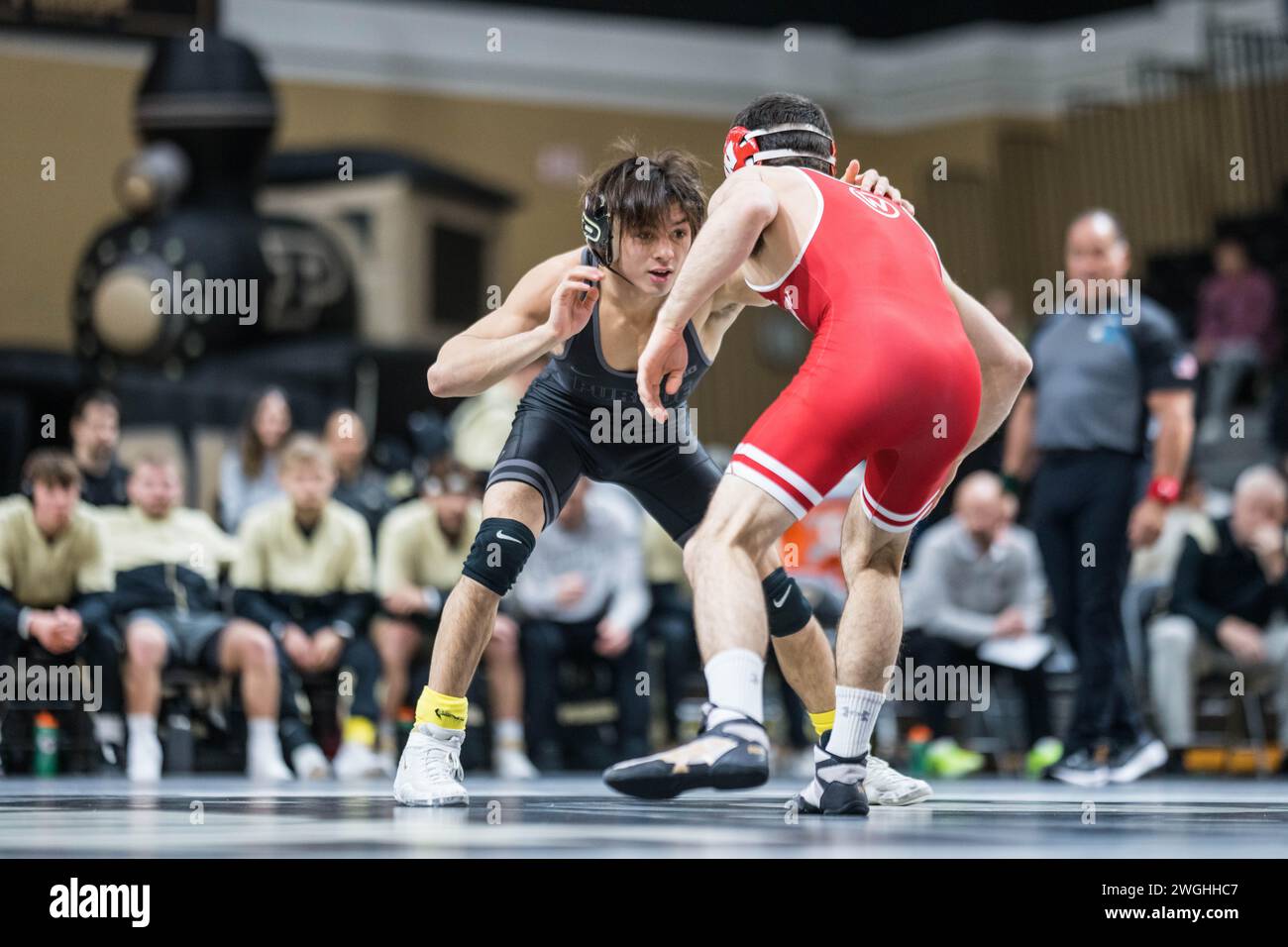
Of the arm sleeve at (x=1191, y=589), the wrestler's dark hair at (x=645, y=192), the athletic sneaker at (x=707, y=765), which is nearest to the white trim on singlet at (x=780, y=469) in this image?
the athletic sneaker at (x=707, y=765)

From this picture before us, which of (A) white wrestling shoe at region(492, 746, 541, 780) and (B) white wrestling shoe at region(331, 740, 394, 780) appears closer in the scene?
(B) white wrestling shoe at region(331, 740, 394, 780)

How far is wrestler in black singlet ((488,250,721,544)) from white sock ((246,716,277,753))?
2.51 m

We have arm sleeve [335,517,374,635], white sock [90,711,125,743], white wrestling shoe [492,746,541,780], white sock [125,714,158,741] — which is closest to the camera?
white sock [125,714,158,741]

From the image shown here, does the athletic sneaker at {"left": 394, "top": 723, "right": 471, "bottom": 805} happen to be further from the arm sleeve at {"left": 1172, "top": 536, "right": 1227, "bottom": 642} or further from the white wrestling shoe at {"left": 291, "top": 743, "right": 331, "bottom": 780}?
the arm sleeve at {"left": 1172, "top": 536, "right": 1227, "bottom": 642}

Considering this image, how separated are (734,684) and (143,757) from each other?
11.0 feet

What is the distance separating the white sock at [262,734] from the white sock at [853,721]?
3.11 m

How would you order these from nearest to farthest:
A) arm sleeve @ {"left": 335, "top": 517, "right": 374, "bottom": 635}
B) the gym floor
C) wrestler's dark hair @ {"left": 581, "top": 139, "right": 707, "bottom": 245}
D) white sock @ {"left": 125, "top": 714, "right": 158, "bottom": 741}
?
the gym floor → wrestler's dark hair @ {"left": 581, "top": 139, "right": 707, "bottom": 245} → white sock @ {"left": 125, "top": 714, "right": 158, "bottom": 741} → arm sleeve @ {"left": 335, "top": 517, "right": 374, "bottom": 635}

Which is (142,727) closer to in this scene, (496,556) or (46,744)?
(46,744)

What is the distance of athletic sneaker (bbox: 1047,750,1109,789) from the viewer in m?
5.38

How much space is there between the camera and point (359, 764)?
6.04 metres

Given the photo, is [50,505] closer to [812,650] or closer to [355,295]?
[812,650]

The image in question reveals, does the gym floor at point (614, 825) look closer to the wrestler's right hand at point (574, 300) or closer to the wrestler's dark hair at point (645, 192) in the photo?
the wrestler's right hand at point (574, 300)
